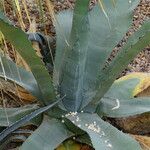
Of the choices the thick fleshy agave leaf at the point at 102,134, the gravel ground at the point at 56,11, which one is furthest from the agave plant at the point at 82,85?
the gravel ground at the point at 56,11

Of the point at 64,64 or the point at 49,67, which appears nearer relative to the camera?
the point at 64,64

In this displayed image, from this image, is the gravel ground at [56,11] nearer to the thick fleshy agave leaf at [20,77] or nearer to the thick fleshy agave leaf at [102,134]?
the thick fleshy agave leaf at [20,77]

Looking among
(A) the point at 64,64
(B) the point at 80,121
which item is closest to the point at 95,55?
(A) the point at 64,64

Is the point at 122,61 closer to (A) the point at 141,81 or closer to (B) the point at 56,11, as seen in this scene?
(A) the point at 141,81

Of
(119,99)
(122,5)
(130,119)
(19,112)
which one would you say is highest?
(122,5)

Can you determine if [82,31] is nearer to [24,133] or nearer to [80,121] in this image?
[80,121]

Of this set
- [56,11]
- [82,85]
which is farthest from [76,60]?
[56,11]

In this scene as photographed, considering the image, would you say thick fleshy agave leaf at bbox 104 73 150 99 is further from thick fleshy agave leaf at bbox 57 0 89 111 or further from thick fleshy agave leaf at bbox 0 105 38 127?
thick fleshy agave leaf at bbox 0 105 38 127
